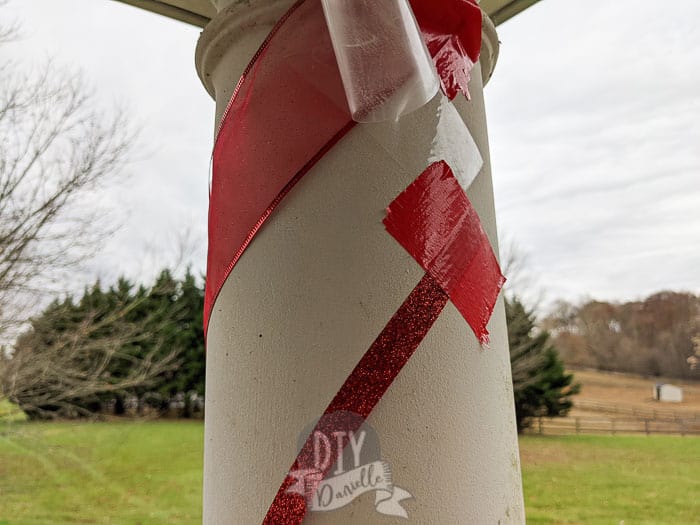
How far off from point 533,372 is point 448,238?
3.77m

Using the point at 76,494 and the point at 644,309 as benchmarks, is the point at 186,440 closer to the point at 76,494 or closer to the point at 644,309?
the point at 76,494

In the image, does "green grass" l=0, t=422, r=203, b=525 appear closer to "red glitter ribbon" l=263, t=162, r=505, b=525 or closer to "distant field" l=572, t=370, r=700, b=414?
"distant field" l=572, t=370, r=700, b=414

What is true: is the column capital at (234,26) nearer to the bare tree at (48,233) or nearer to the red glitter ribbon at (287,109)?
the red glitter ribbon at (287,109)

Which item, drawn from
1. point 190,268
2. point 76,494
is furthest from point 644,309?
point 76,494

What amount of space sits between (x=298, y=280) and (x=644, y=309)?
2056 millimetres

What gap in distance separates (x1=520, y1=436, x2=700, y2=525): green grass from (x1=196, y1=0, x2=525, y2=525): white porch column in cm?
227

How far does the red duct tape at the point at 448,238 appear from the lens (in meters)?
0.49

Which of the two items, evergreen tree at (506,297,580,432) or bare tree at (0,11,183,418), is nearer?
bare tree at (0,11,183,418)

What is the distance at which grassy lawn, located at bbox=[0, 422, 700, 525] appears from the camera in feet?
8.32

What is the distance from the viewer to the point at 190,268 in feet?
11.5

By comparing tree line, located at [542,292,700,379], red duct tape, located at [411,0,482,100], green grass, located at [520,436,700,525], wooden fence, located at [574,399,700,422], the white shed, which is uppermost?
red duct tape, located at [411,0,482,100]

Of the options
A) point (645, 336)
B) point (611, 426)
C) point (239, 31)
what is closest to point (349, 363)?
point (239, 31)

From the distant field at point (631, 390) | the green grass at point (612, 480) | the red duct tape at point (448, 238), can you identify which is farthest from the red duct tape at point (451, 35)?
the green grass at point (612, 480)

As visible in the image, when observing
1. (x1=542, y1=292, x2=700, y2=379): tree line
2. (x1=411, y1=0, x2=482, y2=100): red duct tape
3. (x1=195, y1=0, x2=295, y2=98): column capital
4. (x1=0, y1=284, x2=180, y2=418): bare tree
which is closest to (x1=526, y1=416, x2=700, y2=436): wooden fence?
(x1=542, y1=292, x2=700, y2=379): tree line
